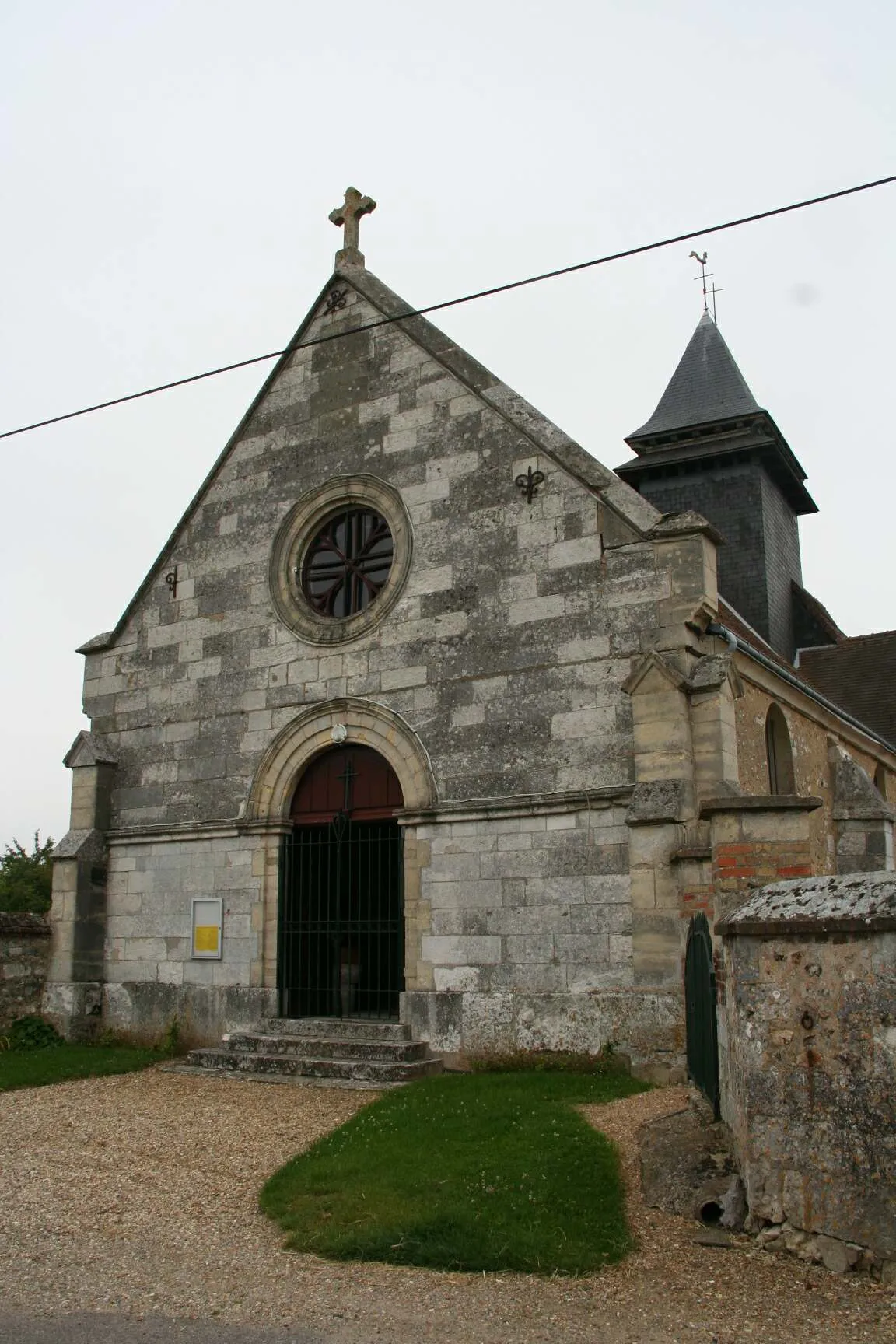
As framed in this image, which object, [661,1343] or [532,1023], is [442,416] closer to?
[532,1023]

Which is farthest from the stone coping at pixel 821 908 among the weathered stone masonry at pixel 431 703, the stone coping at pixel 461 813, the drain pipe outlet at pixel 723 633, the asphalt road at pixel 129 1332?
the drain pipe outlet at pixel 723 633

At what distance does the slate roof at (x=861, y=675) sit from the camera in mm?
19422

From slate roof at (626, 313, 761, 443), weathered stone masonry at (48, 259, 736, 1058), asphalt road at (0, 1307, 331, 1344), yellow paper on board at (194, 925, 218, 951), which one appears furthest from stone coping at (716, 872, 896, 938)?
slate roof at (626, 313, 761, 443)

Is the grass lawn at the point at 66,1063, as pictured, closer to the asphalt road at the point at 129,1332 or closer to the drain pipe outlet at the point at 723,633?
the asphalt road at the point at 129,1332

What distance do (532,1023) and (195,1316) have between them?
18.7ft

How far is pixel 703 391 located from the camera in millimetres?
21156

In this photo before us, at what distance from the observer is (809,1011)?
4664 millimetres

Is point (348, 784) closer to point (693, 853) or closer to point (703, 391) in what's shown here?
point (693, 853)

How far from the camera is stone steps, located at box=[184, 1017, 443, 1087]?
9.89 meters

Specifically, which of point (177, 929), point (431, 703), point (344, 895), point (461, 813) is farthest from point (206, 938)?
point (431, 703)

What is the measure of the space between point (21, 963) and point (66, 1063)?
6.37 feet

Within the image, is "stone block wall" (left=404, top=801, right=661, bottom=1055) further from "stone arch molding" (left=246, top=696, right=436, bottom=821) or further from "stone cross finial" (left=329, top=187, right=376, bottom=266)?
"stone cross finial" (left=329, top=187, right=376, bottom=266)

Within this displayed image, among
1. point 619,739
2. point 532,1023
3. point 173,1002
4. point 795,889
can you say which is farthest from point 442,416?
point 795,889

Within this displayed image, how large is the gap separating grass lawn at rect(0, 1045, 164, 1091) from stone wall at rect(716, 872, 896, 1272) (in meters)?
7.95
